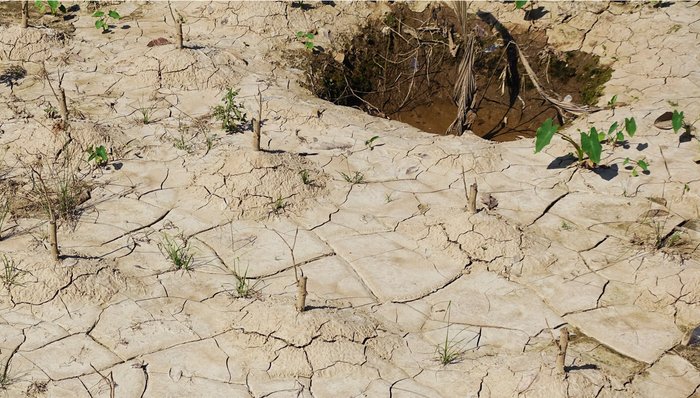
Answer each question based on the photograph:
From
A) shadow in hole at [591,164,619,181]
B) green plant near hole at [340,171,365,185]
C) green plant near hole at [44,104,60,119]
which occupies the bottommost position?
green plant near hole at [340,171,365,185]

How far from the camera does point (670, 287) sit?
4.36 metres

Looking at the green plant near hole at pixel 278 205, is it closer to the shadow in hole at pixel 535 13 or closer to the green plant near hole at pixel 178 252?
the green plant near hole at pixel 178 252

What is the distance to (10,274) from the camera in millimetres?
4062

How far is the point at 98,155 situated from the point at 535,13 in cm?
394

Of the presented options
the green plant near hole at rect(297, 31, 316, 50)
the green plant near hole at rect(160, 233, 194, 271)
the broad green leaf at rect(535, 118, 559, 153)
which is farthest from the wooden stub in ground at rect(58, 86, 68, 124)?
the broad green leaf at rect(535, 118, 559, 153)

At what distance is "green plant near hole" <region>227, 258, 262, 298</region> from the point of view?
4.20 m

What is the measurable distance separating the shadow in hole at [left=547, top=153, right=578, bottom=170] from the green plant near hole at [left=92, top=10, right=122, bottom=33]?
3.84m

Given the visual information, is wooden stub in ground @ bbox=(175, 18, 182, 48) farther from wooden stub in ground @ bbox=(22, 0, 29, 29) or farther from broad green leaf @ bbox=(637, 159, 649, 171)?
broad green leaf @ bbox=(637, 159, 649, 171)

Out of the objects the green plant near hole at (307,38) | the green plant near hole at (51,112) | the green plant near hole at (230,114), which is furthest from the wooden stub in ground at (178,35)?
the green plant near hole at (51,112)

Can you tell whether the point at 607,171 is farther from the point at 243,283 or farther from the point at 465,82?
the point at 243,283

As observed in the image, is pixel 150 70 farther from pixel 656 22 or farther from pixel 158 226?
pixel 656 22

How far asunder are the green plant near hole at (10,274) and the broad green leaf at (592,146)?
11.2ft

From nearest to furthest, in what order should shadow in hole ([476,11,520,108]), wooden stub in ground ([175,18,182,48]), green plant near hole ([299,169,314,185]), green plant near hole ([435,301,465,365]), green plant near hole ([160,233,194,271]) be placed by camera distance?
green plant near hole ([435,301,465,365]) < green plant near hole ([160,233,194,271]) < green plant near hole ([299,169,314,185]) < wooden stub in ground ([175,18,182,48]) < shadow in hole ([476,11,520,108])

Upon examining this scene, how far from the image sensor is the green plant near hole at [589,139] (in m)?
5.31
